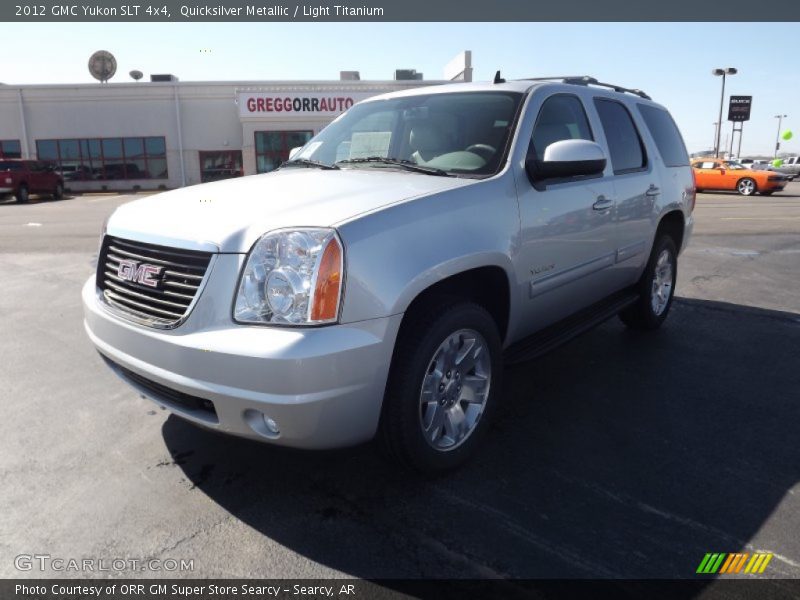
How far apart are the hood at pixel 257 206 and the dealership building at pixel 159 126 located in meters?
28.4

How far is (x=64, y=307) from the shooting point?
6.48m

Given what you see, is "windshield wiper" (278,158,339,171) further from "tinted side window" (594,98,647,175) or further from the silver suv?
"tinted side window" (594,98,647,175)

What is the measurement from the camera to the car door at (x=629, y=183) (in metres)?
4.52

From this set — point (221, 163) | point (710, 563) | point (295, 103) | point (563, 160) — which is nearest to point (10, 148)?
point (221, 163)

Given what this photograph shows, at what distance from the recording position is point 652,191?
4.99 m

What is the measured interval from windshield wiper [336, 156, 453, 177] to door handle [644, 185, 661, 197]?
2212 mm

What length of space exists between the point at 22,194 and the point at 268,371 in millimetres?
25718

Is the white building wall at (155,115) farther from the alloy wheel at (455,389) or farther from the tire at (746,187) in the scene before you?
the alloy wheel at (455,389)

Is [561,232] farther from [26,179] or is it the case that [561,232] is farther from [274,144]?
[274,144]

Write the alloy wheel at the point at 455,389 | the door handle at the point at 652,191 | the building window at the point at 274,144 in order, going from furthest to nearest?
the building window at the point at 274,144 → the door handle at the point at 652,191 → the alloy wheel at the point at 455,389

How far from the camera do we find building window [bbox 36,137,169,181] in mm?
31438

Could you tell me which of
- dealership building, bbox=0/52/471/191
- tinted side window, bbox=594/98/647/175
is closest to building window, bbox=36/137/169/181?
dealership building, bbox=0/52/471/191

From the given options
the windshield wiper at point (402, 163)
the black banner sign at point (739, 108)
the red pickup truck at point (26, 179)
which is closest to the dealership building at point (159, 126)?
the red pickup truck at point (26, 179)

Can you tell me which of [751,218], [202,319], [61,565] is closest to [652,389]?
[202,319]
